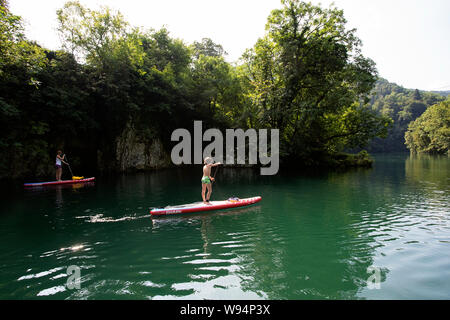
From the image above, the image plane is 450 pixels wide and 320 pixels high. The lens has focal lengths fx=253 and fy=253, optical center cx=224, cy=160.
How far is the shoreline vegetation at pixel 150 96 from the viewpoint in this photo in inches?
800

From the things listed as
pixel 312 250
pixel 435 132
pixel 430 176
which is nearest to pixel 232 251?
pixel 312 250

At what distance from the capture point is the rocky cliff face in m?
26.1

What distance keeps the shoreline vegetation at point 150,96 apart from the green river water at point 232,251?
455 inches

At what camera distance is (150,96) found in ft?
90.9

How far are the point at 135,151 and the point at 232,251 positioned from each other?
23100 millimetres

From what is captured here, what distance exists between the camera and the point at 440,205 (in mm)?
10469

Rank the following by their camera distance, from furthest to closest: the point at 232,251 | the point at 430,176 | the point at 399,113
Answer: the point at 399,113 → the point at 430,176 → the point at 232,251

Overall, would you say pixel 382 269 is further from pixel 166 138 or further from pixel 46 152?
pixel 166 138

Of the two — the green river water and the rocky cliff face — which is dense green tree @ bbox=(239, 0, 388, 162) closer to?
the rocky cliff face

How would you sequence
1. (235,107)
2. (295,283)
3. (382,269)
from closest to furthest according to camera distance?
(295,283), (382,269), (235,107)

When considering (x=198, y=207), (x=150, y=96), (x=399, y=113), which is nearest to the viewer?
(x=198, y=207)

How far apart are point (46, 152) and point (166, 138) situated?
1341cm

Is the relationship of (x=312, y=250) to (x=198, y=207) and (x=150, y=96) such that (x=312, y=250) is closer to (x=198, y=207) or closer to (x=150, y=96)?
(x=198, y=207)
